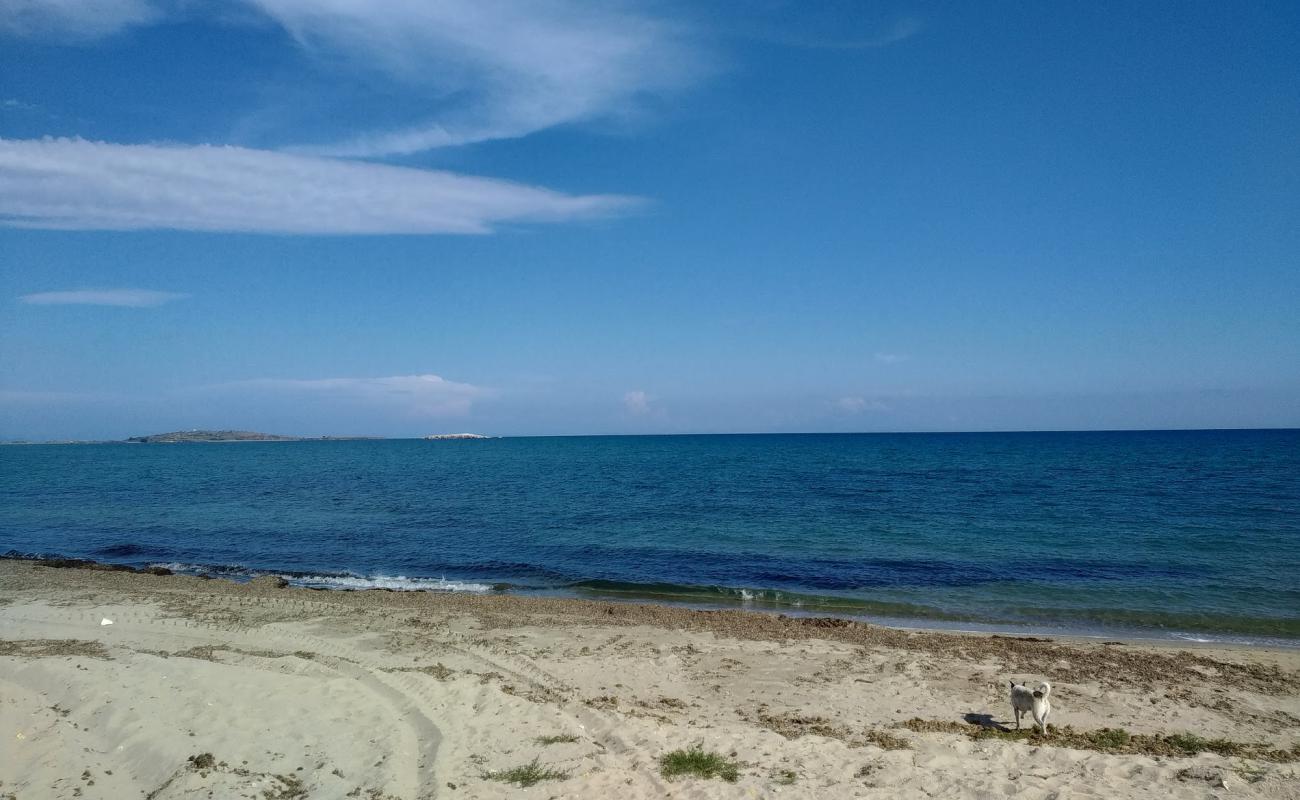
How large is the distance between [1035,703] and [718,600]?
36.6 feet

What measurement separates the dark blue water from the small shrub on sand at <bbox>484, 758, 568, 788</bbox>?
12.1 metres

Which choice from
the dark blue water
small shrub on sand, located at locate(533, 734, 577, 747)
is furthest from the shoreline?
small shrub on sand, located at locate(533, 734, 577, 747)

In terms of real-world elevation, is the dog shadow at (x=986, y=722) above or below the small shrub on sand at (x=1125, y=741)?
below

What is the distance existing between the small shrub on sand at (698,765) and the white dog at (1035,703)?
172 inches

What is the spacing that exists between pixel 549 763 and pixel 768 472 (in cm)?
5975

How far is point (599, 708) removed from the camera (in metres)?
10.6

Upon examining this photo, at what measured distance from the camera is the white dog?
9.65m

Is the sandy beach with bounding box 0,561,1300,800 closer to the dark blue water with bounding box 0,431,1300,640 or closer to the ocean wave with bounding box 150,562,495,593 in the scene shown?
the dark blue water with bounding box 0,431,1300,640

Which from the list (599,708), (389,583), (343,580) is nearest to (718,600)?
(599,708)

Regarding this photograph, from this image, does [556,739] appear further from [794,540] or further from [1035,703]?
[794,540]

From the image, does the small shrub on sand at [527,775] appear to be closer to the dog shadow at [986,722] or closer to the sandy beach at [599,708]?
the sandy beach at [599,708]

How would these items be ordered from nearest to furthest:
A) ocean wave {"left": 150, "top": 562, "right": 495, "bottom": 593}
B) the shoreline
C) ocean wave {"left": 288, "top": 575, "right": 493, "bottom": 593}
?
1. the shoreline
2. ocean wave {"left": 288, "top": 575, "right": 493, "bottom": 593}
3. ocean wave {"left": 150, "top": 562, "right": 495, "bottom": 593}

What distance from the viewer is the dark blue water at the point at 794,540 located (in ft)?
64.2

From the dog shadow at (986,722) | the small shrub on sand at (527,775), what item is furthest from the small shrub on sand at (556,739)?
the dog shadow at (986,722)
